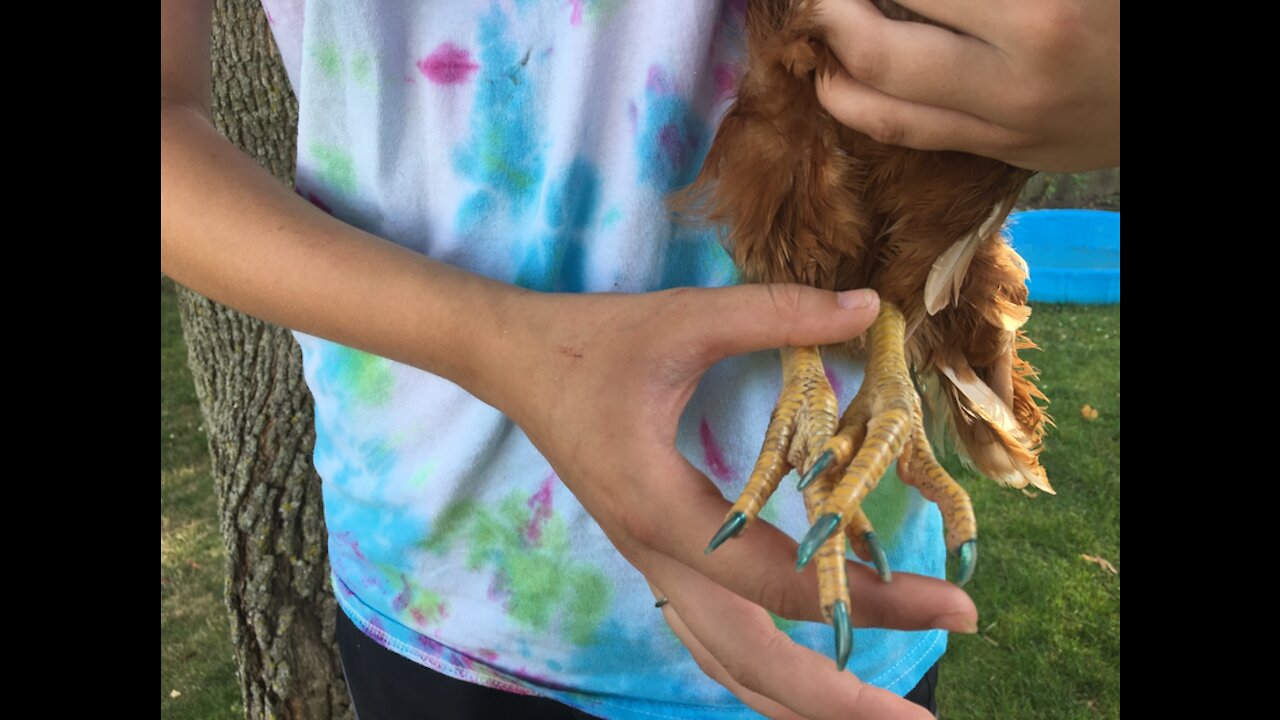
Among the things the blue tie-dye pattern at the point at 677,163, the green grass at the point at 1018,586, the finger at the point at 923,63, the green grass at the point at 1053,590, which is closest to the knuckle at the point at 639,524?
the blue tie-dye pattern at the point at 677,163

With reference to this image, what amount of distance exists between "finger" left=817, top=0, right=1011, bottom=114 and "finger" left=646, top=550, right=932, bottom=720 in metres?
0.48

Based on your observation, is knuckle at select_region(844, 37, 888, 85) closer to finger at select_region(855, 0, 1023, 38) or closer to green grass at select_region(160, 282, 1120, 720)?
finger at select_region(855, 0, 1023, 38)

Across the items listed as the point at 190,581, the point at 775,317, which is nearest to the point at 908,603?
the point at 775,317

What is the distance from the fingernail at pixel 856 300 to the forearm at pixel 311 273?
0.96 ft

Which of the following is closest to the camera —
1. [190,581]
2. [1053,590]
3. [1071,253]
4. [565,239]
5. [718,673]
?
[718,673]

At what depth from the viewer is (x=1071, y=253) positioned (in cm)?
695

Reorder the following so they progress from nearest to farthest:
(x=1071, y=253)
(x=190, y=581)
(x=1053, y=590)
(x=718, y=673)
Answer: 1. (x=718, y=673)
2. (x=1053, y=590)
3. (x=190, y=581)
4. (x=1071, y=253)

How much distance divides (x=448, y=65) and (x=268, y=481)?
1457mm

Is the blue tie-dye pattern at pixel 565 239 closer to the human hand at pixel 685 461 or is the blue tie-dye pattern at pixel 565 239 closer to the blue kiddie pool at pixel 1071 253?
the human hand at pixel 685 461

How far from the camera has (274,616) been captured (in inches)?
89.4

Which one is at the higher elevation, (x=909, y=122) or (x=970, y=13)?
(x=970, y=13)

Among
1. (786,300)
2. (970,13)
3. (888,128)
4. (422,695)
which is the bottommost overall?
(422,695)

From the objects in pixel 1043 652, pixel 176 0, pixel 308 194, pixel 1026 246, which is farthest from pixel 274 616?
pixel 1026 246

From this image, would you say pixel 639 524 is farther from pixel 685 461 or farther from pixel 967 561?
pixel 967 561
